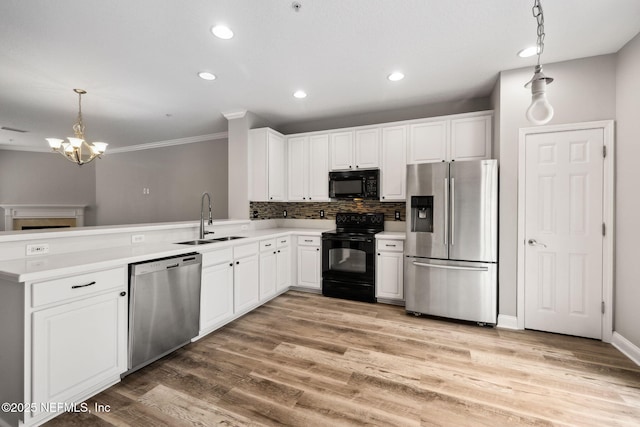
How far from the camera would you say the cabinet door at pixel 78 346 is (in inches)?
62.5

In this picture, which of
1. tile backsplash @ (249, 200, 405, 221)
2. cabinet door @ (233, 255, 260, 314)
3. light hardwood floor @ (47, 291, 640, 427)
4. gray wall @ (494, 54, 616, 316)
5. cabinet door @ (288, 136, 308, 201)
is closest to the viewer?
light hardwood floor @ (47, 291, 640, 427)

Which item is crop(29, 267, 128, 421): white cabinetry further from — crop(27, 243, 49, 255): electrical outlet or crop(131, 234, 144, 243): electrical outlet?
crop(131, 234, 144, 243): electrical outlet

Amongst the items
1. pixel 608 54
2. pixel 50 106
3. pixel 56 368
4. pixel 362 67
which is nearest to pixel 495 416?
pixel 56 368

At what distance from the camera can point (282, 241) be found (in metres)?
4.01

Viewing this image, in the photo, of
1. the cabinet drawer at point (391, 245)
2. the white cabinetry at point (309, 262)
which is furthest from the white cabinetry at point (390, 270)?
the white cabinetry at point (309, 262)

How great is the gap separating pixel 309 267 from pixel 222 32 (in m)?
2.98

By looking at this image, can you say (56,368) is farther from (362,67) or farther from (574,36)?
(574,36)

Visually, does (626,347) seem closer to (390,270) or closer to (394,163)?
(390,270)

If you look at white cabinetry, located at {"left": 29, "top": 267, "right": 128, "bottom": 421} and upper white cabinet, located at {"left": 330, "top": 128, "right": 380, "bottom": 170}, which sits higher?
upper white cabinet, located at {"left": 330, "top": 128, "right": 380, "bottom": 170}

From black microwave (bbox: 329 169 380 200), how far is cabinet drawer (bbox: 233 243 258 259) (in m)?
A: 1.44

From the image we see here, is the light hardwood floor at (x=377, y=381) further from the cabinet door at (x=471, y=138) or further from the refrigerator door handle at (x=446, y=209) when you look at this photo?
the cabinet door at (x=471, y=138)

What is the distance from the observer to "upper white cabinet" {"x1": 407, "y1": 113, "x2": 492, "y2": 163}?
3.43 meters

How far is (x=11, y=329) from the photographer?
1.58m

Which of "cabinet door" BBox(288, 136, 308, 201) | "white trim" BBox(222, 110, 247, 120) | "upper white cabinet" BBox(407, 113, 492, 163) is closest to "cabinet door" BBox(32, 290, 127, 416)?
"cabinet door" BBox(288, 136, 308, 201)
